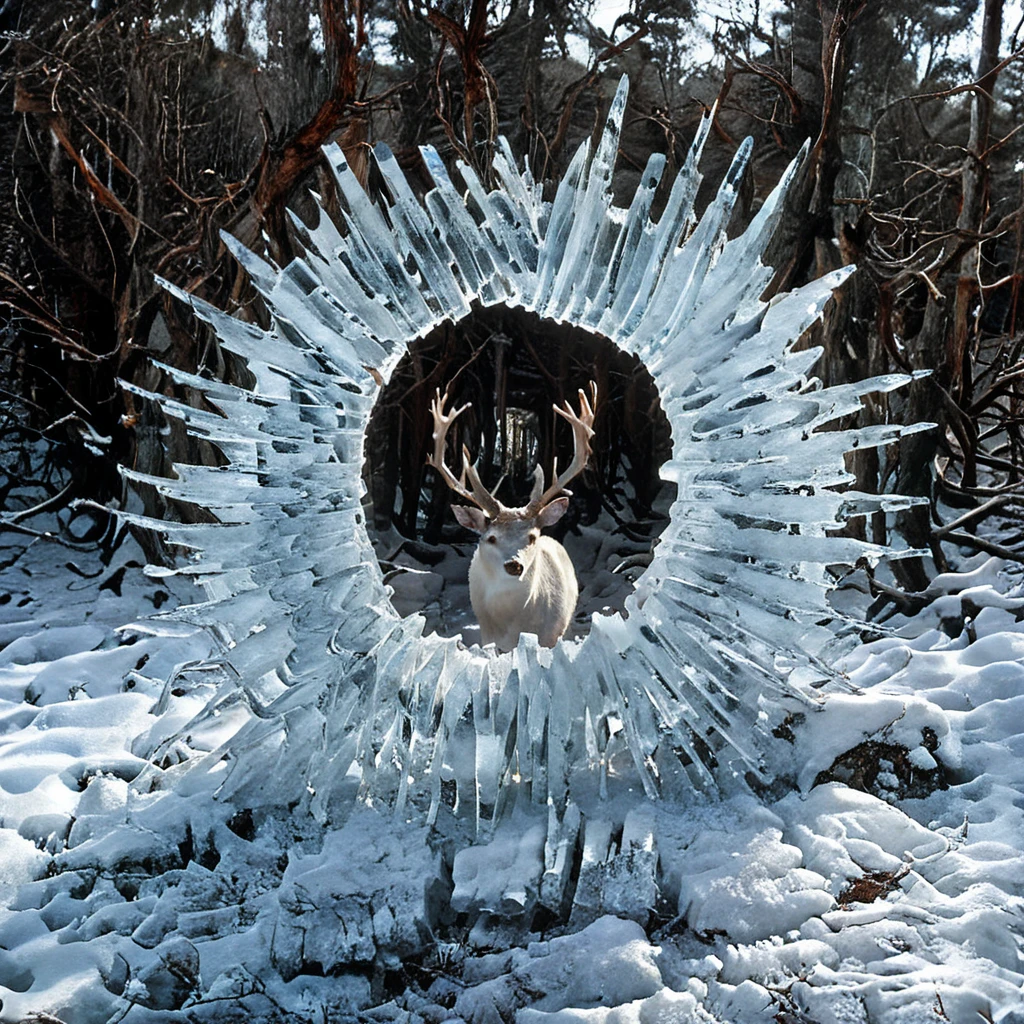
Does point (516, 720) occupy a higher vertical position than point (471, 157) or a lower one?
lower

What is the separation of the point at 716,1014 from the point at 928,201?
810 cm

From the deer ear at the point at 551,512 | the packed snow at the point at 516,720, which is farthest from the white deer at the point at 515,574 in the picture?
the packed snow at the point at 516,720

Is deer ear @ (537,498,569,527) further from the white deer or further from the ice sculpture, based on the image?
the ice sculpture

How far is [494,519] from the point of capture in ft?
14.8

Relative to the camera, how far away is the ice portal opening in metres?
8.62

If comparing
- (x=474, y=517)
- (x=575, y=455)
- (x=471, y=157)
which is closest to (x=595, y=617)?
(x=474, y=517)

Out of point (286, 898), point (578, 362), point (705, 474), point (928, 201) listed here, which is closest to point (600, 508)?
point (578, 362)

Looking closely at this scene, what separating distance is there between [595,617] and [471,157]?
10.9 ft

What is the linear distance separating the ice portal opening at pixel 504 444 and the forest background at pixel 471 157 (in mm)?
630

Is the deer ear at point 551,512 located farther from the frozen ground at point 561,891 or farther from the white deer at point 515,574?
the frozen ground at point 561,891

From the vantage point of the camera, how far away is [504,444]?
31.9 ft

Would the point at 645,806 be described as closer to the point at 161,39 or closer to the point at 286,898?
the point at 286,898

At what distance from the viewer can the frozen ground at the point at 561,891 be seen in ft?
6.93

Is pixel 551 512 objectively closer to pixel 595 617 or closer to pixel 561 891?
pixel 595 617
